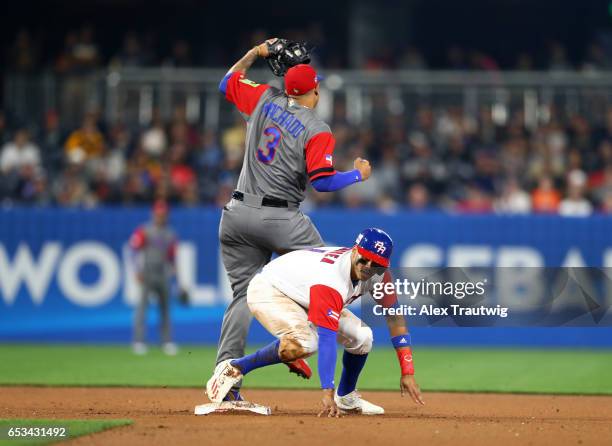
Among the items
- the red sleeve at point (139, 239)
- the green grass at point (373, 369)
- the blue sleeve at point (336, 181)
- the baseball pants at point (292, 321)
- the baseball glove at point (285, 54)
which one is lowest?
the green grass at point (373, 369)

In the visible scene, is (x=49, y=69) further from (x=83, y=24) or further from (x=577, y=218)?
(x=577, y=218)

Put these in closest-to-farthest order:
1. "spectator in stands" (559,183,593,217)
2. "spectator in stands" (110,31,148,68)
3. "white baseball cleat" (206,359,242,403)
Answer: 1. "white baseball cleat" (206,359,242,403)
2. "spectator in stands" (559,183,593,217)
3. "spectator in stands" (110,31,148,68)

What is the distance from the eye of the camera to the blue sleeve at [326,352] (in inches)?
298

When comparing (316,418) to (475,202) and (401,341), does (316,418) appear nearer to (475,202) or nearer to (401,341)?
(401,341)

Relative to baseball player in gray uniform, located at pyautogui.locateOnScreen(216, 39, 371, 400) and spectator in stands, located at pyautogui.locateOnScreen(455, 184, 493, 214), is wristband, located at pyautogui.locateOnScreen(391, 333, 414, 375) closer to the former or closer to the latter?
baseball player in gray uniform, located at pyautogui.locateOnScreen(216, 39, 371, 400)

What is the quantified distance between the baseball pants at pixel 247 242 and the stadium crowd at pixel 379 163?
921cm

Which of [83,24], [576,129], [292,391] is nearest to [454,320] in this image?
[292,391]

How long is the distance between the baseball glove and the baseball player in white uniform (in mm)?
1390

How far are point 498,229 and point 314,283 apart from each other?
9.79 m

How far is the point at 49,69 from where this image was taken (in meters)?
20.9

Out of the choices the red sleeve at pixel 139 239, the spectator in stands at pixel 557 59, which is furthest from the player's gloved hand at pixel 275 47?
the spectator in stands at pixel 557 59

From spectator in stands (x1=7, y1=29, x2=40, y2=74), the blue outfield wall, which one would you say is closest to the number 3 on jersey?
the blue outfield wall

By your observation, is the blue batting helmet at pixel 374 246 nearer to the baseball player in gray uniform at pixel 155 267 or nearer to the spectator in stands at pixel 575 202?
the baseball player in gray uniform at pixel 155 267

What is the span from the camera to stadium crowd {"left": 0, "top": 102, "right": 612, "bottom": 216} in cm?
1817
